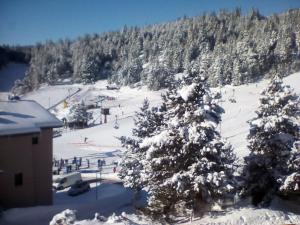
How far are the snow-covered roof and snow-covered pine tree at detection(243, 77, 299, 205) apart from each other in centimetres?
1042

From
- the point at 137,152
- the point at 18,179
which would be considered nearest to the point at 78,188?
the point at 137,152

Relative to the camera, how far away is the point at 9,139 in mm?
20797

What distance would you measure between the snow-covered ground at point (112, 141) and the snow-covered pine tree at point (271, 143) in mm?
1271

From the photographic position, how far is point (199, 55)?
511ft

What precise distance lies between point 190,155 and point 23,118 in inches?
393

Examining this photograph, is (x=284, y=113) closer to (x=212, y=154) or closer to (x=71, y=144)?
(x=212, y=154)

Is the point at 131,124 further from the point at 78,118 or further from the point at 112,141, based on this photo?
the point at 112,141

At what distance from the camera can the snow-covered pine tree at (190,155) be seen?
16.1 metres

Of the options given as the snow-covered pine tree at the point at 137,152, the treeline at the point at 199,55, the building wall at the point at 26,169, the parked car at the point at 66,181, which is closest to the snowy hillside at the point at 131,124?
the treeline at the point at 199,55

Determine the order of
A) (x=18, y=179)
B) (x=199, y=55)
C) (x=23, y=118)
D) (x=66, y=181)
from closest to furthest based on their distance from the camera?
(x=18, y=179) → (x=23, y=118) → (x=66, y=181) → (x=199, y=55)

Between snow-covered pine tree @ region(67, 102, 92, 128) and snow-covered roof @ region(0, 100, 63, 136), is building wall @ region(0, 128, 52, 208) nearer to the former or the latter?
snow-covered roof @ region(0, 100, 63, 136)

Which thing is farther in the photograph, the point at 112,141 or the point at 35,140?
the point at 112,141

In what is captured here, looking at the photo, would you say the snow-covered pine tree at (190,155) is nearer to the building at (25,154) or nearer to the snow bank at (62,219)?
the snow bank at (62,219)

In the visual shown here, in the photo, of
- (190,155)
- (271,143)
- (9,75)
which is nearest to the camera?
(190,155)
